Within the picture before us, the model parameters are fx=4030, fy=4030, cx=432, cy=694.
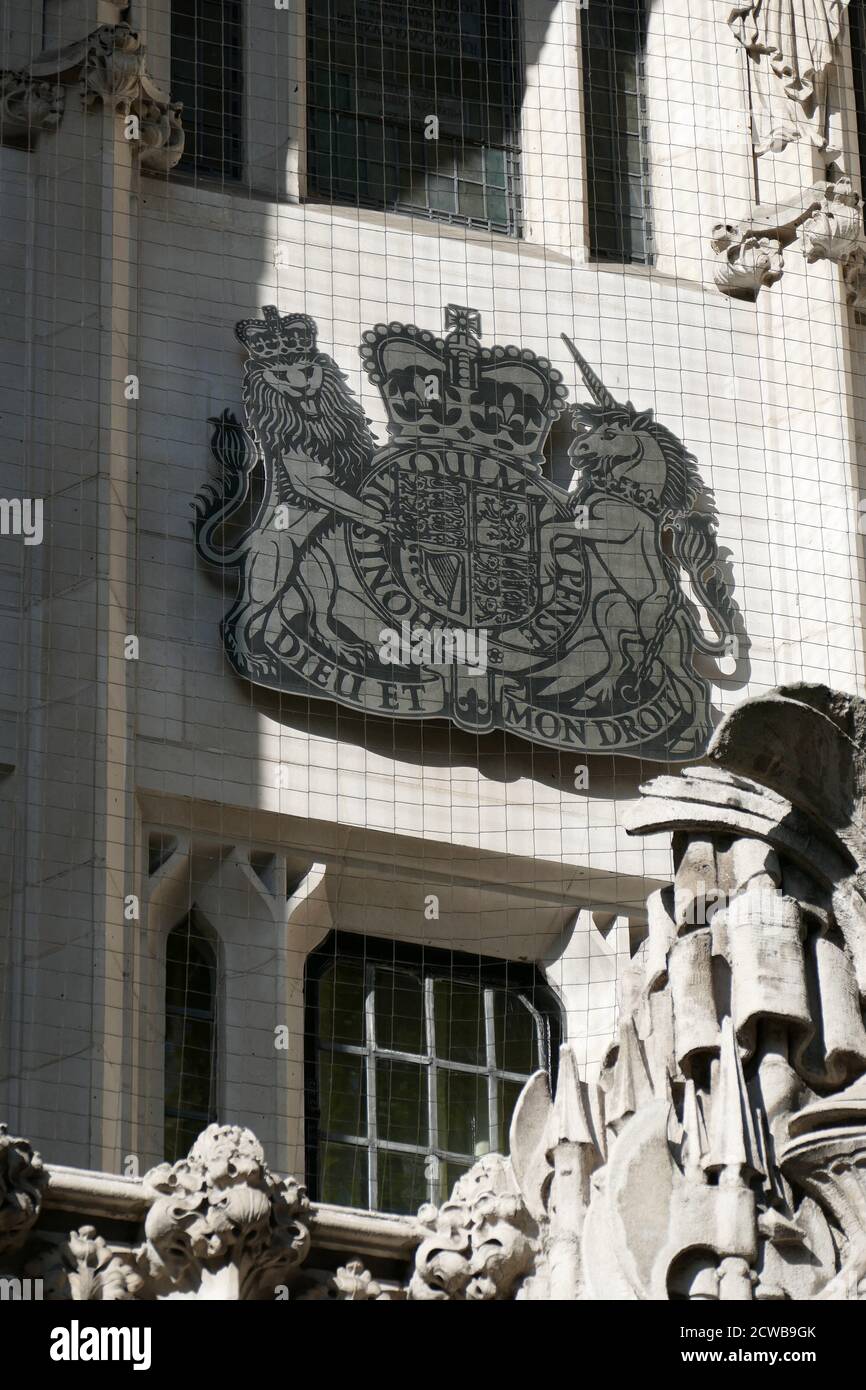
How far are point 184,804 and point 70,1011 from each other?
4.18ft

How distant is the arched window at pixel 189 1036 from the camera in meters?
14.6

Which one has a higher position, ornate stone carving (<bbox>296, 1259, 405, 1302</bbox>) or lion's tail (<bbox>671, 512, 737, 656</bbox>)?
lion's tail (<bbox>671, 512, 737, 656</bbox>)

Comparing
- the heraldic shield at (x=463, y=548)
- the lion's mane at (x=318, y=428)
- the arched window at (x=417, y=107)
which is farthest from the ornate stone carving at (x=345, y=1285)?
the arched window at (x=417, y=107)

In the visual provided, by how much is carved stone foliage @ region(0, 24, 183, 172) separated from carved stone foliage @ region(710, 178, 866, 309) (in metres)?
2.52

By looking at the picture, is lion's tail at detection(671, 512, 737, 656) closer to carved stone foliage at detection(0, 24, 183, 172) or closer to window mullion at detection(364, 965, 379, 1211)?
window mullion at detection(364, 965, 379, 1211)

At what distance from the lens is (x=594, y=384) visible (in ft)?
54.7

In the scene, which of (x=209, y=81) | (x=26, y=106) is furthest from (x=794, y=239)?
(x=26, y=106)

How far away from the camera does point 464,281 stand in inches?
662

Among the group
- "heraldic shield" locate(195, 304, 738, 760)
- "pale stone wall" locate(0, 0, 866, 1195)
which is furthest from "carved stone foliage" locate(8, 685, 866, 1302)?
"heraldic shield" locate(195, 304, 738, 760)

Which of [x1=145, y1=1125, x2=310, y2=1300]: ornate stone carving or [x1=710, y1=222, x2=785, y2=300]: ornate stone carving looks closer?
[x1=145, y1=1125, x2=310, y2=1300]: ornate stone carving

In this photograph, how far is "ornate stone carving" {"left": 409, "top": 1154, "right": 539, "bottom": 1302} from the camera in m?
11.5

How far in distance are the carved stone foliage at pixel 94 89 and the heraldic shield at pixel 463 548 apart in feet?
2.91
